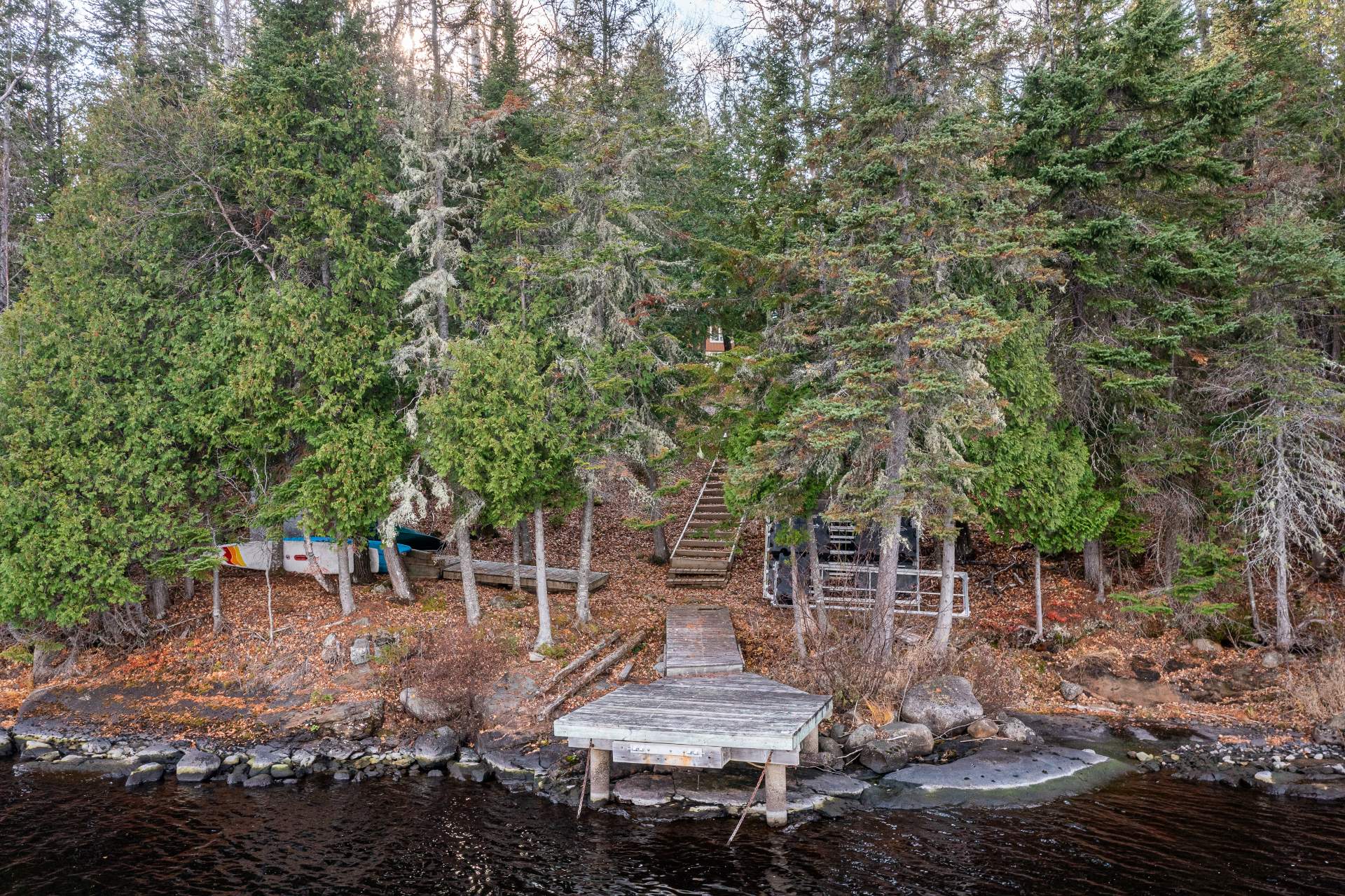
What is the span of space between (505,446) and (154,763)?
8413mm

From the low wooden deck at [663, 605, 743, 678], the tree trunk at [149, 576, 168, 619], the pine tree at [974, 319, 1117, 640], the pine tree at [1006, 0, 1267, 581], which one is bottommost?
the low wooden deck at [663, 605, 743, 678]

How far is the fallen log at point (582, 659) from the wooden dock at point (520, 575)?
2.91m

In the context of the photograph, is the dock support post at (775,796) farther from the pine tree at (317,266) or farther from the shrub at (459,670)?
the pine tree at (317,266)

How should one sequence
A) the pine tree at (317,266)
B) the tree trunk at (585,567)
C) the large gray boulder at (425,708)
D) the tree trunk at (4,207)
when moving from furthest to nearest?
the tree trunk at (4,207)
the tree trunk at (585,567)
the pine tree at (317,266)
the large gray boulder at (425,708)

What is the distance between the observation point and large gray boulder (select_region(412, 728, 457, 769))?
14555 millimetres

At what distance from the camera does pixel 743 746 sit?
38.0 ft

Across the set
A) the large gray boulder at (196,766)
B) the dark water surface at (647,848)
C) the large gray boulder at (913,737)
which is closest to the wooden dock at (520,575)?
the large gray boulder at (196,766)

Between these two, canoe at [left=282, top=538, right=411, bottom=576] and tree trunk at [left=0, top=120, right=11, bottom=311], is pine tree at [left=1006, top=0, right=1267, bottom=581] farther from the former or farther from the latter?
tree trunk at [left=0, top=120, right=11, bottom=311]

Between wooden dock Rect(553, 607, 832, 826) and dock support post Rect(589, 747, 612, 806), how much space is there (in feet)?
0.04

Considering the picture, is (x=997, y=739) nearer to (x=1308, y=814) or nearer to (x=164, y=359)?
(x=1308, y=814)

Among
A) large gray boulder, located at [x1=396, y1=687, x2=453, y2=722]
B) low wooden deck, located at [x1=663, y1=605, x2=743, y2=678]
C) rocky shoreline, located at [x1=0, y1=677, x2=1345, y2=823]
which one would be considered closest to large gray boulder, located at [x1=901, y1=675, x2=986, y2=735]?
rocky shoreline, located at [x1=0, y1=677, x2=1345, y2=823]

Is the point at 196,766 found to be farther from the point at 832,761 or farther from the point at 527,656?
the point at 832,761

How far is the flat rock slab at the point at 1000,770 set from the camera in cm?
1295

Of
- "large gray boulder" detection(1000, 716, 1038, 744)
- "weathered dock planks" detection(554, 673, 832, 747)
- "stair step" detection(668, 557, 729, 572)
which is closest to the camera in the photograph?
"weathered dock planks" detection(554, 673, 832, 747)
